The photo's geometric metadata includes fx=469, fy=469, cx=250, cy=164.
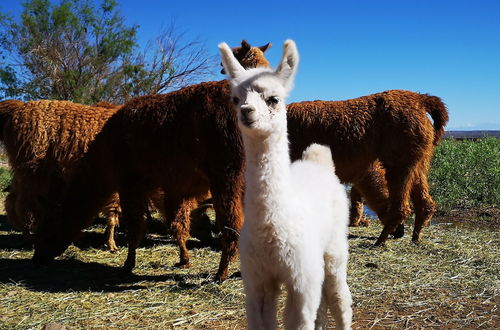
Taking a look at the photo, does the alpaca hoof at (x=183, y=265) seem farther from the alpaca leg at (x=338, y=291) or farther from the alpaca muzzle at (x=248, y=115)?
the alpaca muzzle at (x=248, y=115)

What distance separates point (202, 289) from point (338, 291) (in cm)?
220

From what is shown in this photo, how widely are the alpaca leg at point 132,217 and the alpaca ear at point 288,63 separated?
345 cm

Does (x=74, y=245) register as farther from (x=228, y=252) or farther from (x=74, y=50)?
(x=74, y=50)

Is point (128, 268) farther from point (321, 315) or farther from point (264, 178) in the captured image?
point (264, 178)

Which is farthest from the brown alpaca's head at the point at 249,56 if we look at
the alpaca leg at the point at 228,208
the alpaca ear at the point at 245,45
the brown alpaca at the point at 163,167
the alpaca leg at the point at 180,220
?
the alpaca leg at the point at 228,208

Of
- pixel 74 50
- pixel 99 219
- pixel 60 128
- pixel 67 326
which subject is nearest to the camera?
pixel 67 326

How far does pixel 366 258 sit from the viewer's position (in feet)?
21.5

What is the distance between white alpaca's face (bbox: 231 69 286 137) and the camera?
9.14 ft

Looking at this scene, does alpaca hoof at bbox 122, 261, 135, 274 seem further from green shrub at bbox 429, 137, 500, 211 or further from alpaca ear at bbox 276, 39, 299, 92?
green shrub at bbox 429, 137, 500, 211

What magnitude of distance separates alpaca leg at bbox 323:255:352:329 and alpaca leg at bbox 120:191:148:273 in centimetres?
323

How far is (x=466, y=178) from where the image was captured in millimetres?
12383

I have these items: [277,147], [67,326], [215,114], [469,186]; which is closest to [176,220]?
[215,114]

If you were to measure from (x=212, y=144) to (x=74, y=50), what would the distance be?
14.8 m

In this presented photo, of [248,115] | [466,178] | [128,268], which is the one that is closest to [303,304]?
[248,115]
